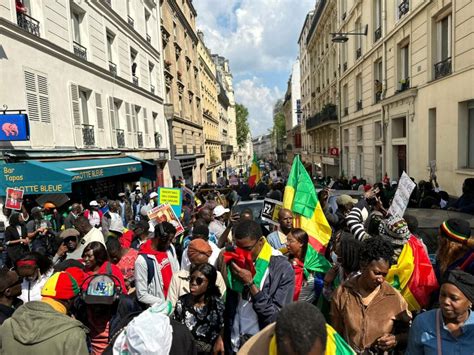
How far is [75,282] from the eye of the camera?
115 inches

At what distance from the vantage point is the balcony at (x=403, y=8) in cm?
1289

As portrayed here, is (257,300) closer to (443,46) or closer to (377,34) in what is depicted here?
(443,46)

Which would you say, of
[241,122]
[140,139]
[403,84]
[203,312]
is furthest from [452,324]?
[241,122]

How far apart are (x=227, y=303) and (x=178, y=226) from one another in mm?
3263

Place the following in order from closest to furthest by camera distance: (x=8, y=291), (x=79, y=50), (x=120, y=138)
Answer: (x=8, y=291) < (x=79, y=50) < (x=120, y=138)

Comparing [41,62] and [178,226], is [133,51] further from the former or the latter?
[178,226]

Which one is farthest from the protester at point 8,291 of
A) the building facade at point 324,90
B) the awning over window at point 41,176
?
the building facade at point 324,90

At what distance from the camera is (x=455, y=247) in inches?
112

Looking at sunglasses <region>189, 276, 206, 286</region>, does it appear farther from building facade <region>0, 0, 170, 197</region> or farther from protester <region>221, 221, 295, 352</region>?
building facade <region>0, 0, 170, 197</region>

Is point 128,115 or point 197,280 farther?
point 128,115

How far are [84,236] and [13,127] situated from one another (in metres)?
4.65

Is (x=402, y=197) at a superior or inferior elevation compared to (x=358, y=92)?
inferior

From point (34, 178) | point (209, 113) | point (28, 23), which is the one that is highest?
point (209, 113)

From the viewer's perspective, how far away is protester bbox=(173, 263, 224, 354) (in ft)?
9.05
